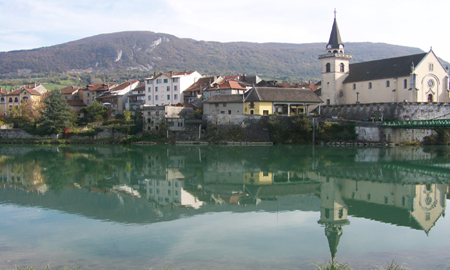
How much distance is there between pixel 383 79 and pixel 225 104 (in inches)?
892

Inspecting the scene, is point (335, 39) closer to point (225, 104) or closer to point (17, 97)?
point (225, 104)

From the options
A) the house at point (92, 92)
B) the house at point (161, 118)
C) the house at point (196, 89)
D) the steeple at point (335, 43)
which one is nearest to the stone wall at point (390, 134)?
the steeple at point (335, 43)

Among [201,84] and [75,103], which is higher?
[201,84]

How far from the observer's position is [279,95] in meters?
50.8

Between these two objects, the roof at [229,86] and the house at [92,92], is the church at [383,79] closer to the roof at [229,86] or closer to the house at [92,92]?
the roof at [229,86]

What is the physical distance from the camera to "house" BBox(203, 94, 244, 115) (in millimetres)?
51344

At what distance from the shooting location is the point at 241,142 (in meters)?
48.3

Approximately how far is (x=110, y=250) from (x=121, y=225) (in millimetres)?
2612

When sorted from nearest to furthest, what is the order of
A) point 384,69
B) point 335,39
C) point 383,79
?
1. point 383,79
2. point 384,69
3. point 335,39

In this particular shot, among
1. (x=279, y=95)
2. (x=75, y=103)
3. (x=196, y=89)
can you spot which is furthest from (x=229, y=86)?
(x=75, y=103)

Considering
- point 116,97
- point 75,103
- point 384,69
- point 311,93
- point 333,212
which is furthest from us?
point 75,103

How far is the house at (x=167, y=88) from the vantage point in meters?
61.5

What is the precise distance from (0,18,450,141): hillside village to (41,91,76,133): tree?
21.0 feet

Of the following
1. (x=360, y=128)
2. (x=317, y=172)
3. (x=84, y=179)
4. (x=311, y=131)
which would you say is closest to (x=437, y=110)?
(x=360, y=128)
